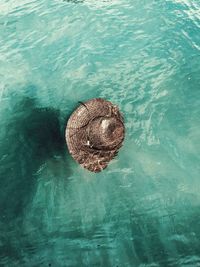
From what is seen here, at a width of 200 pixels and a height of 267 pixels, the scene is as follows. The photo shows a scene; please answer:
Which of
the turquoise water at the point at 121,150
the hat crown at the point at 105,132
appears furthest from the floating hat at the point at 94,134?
the turquoise water at the point at 121,150

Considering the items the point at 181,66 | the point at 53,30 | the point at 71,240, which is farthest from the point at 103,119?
the point at 53,30

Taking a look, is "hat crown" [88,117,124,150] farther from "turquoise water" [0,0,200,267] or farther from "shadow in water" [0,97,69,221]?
"shadow in water" [0,97,69,221]

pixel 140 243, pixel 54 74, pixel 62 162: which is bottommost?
pixel 140 243

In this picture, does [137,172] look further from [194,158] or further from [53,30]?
[53,30]

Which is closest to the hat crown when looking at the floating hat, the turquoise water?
the floating hat

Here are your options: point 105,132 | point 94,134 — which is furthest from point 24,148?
point 105,132

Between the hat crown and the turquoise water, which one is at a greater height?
the hat crown
